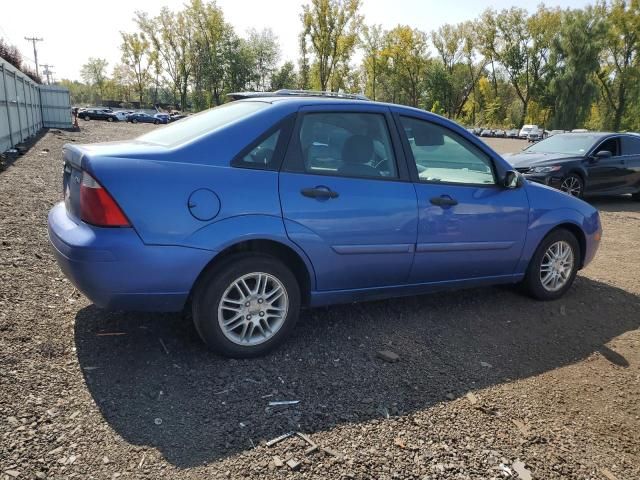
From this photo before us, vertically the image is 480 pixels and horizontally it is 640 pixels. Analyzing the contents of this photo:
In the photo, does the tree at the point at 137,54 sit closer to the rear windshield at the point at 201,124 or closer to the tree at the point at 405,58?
the tree at the point at 405,58

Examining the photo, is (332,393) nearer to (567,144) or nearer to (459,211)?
(459,211)

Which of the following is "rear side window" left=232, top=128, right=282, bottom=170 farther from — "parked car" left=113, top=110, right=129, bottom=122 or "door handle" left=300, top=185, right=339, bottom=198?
"parked car" left=113, top=110, right=129, bottom=122

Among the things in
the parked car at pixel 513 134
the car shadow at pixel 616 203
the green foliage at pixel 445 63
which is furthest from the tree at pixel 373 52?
the car shadow at pixel 616 203

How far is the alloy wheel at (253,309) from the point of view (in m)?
3.25

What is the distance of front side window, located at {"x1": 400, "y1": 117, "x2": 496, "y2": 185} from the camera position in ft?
13.1

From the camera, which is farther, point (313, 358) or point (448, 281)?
point (448, 281)

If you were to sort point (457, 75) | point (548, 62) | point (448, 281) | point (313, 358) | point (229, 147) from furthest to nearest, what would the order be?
1. point (457, 75)
2. point (548, 62)
3. point (448, 281)
4. point (313, 358)
5. point (229, 147)

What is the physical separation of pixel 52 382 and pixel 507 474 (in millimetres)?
2538

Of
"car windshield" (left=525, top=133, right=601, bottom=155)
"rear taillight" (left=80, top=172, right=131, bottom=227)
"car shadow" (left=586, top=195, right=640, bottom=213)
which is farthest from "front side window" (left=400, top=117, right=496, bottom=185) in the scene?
"car shadow" (left=586, top=195, right=640, bottom=213)

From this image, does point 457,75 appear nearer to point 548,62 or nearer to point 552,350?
point 548,62

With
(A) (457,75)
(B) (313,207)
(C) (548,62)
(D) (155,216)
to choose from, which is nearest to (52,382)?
(D) (155,216)

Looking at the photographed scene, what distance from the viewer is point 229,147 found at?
3.23 meters

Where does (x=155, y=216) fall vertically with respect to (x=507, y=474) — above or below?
above

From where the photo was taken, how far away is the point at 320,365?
3381mm
